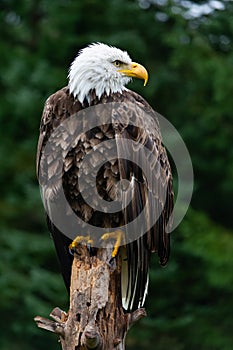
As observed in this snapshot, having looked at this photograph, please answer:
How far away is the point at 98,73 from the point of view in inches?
230

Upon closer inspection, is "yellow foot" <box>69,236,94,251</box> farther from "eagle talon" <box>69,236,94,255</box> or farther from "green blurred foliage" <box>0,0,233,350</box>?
"green blurred foliage" <box>0,0,233,350</box>

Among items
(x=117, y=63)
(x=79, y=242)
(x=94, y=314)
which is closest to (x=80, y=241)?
(x=79, y=242)

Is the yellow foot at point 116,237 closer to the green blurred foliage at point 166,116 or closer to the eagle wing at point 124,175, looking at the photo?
the eagle wing at point 124,175

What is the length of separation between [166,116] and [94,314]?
7.32 m

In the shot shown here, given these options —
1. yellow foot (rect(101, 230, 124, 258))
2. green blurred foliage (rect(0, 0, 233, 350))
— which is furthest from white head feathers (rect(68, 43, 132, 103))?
green blurred foliage (rect(0, 0, 233, 350))

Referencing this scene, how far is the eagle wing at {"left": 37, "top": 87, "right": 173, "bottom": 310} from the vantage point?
5516 millimetres

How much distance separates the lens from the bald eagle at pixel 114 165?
18.1 feet

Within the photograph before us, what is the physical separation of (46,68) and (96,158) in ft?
22.9

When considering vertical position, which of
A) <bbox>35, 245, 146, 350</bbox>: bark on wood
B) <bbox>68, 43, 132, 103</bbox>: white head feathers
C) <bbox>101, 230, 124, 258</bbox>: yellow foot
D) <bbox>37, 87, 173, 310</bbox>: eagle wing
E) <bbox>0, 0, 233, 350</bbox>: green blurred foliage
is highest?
<bbox>0, 0, 233, 350</bbox>: green blurred foliage

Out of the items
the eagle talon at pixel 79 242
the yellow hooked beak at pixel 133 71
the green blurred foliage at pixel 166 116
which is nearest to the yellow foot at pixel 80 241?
the eagle talon at pixel 79 242

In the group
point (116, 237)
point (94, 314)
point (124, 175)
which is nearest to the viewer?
point (94, 314)

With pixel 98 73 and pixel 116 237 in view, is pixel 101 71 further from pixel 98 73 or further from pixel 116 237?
pixel 116 237

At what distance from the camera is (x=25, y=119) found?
12484 mm

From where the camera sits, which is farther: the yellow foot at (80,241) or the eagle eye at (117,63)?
the eagle eye at (117,63)
